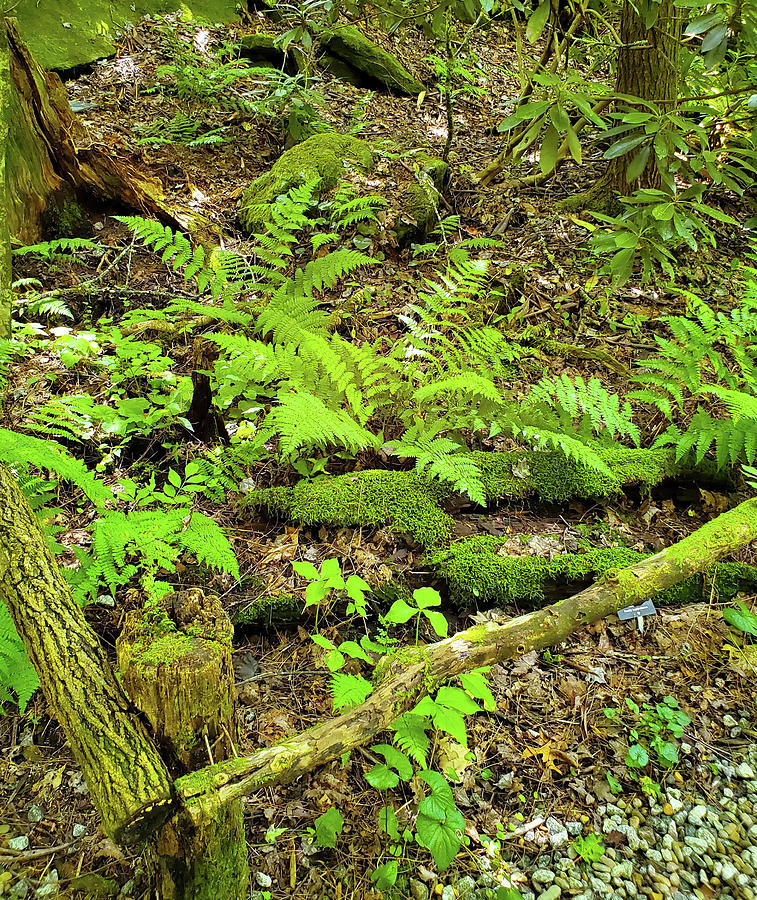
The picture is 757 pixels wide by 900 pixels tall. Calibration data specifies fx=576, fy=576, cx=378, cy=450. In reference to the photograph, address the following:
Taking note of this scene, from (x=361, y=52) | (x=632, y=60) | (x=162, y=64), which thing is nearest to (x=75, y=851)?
(x=632, y=60)

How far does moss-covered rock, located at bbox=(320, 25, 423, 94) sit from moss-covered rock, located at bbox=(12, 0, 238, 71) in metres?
1.80

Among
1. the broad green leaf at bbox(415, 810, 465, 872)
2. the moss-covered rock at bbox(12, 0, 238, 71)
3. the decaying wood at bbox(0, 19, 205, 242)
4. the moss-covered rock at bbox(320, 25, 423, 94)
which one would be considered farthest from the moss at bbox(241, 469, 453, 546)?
the moss-covered rock at bbox(320, 25, 423, 94)

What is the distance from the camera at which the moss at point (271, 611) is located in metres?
2.40

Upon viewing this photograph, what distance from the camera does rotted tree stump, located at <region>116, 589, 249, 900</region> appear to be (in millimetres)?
1529

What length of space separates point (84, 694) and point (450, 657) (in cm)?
110

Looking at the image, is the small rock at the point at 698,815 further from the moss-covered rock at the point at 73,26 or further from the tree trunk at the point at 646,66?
the moss-covered rock at the point at 73,26

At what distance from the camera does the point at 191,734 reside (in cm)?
159

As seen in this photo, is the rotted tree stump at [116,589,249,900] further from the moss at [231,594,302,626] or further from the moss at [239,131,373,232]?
the moss at [239,131,373,232]

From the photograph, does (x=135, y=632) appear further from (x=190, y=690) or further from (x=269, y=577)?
(x=269, y=577)

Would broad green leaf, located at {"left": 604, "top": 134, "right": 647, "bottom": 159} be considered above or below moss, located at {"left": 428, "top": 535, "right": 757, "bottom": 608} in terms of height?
above

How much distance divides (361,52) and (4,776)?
26.4 feet

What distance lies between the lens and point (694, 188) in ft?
10.3

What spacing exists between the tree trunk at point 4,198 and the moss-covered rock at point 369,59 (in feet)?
14.5

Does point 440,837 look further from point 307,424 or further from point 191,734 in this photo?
point 307,424
